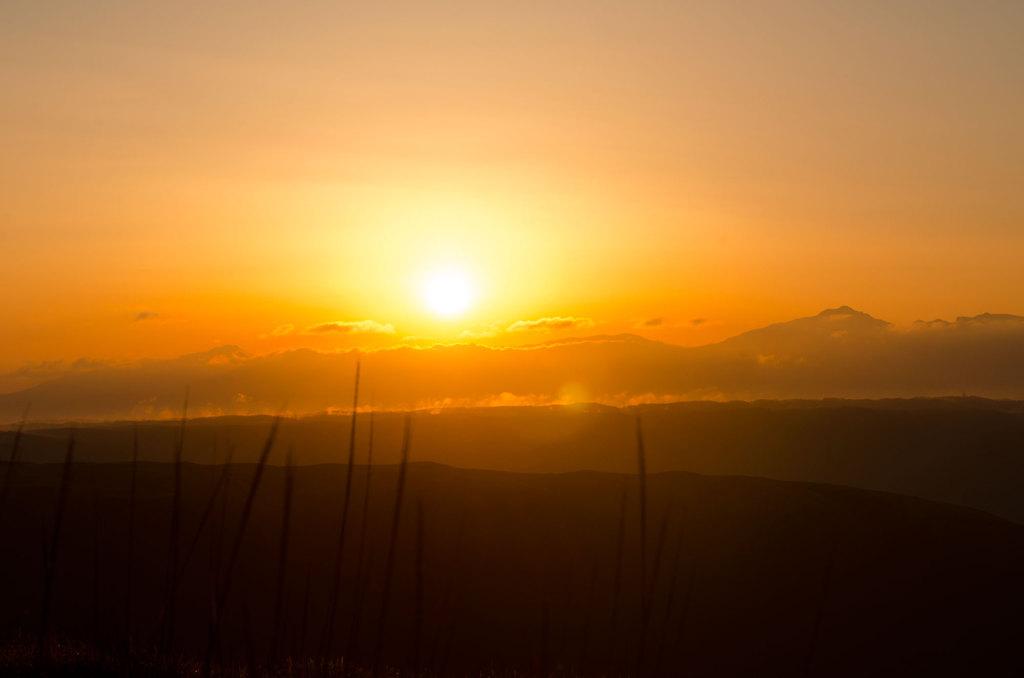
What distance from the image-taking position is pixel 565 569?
1478 inches

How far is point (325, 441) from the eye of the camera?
294 ft

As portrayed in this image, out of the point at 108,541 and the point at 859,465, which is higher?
the point at 108,541

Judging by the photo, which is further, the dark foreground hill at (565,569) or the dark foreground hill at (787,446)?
the dark foreground hill at (787,446)

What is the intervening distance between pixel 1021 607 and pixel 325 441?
2568 inches

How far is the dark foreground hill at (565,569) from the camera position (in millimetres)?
30047

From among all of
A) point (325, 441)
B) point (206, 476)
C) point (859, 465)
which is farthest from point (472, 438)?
point (206, 476)

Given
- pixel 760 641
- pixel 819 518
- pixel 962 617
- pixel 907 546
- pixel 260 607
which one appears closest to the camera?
pixel 260 607

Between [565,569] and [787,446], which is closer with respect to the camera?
[565,569]

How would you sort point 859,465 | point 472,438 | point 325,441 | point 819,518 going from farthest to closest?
1. point 859,465
2. point 472,438
3. point 325,441
4. point 819,518

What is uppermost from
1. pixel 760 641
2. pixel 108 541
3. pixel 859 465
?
pixel 108 541

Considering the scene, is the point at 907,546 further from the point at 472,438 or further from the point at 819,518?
the point at 472,438

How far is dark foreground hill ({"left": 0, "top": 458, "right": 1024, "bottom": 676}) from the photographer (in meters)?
30.0

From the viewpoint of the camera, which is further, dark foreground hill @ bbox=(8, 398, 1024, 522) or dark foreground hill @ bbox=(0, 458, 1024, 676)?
dark foreground hill @ bbox=(8, 398, 1024, 522)

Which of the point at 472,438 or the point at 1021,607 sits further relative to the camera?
the point at 472,438
